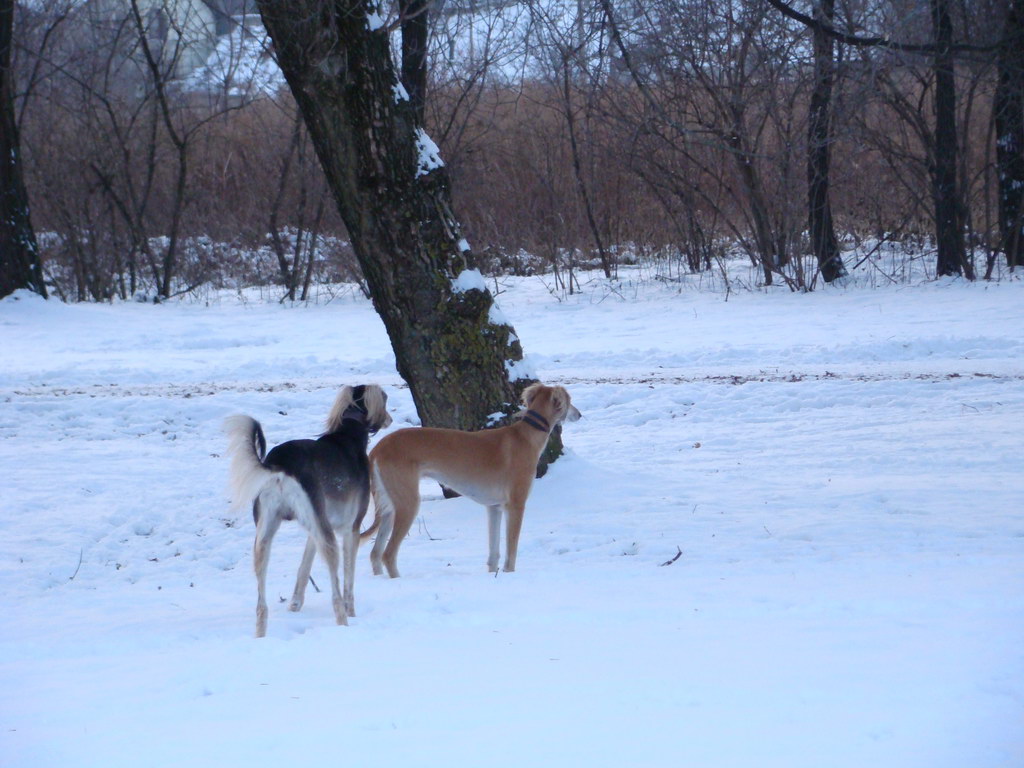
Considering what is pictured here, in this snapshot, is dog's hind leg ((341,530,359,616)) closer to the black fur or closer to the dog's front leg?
the black fur

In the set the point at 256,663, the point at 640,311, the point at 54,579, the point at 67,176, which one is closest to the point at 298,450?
the point at 256,663

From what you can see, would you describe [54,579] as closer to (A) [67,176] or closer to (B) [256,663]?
(B) [256,663]

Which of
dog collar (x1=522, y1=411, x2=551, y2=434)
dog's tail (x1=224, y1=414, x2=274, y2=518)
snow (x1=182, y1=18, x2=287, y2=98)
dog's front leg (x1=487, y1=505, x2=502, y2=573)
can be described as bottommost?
dog's front leg (x1=487, y1=505, x2=502, y2=573)

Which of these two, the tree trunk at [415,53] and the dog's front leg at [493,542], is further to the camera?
the tree trunk at [415,53]

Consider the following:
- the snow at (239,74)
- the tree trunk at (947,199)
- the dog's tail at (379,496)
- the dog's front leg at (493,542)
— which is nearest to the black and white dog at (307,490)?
the dog's tail at (379,496)

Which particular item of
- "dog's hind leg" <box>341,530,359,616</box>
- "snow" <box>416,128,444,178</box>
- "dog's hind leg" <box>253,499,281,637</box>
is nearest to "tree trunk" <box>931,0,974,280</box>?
"snow" <box>416,128,444,178</box>

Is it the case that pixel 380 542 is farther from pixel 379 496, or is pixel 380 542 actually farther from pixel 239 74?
pixel 239 74

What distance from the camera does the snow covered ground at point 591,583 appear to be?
3.79 m

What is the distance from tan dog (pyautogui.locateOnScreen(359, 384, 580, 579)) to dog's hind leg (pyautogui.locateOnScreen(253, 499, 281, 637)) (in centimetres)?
127

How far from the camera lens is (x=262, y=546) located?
5242 millimetres

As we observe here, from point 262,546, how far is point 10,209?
1795 centimetres

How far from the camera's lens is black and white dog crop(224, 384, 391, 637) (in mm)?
5113

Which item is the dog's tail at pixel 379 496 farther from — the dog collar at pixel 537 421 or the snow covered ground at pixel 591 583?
the dog collar at pixel 537 421

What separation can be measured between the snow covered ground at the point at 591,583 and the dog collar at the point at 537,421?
0.89 meters
